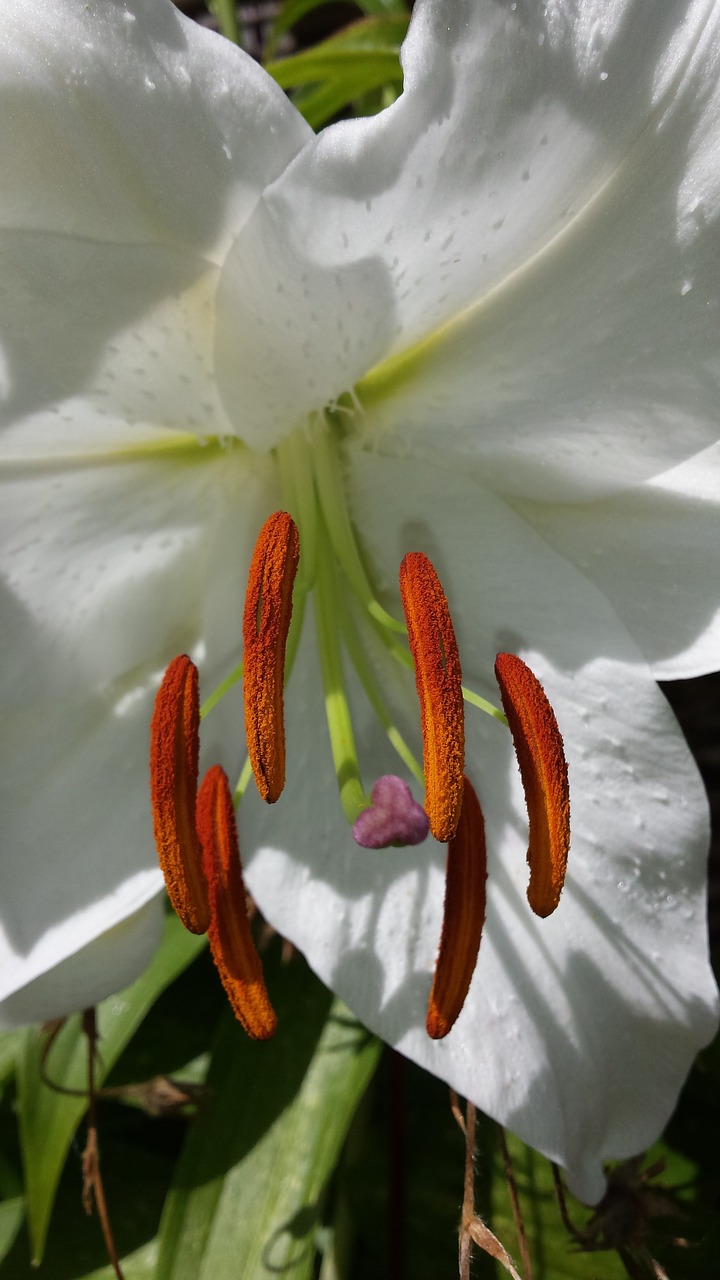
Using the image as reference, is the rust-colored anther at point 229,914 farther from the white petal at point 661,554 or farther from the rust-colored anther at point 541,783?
the white petal at point 661,554

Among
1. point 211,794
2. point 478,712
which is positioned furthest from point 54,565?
point 478,712

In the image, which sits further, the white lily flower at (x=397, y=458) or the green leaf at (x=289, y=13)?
the green leaf at (x=289, y=13)

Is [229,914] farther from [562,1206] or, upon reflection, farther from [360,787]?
[562,1206]

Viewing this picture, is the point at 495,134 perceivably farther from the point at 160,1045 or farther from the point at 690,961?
the point at 160,1045

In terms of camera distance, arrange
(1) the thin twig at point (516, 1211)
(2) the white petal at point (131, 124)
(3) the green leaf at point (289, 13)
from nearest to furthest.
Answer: (2) the white petal at point (131, 124), (1) the thin twig at point (516, 1211), (3) the green leaf at point (289, 13)

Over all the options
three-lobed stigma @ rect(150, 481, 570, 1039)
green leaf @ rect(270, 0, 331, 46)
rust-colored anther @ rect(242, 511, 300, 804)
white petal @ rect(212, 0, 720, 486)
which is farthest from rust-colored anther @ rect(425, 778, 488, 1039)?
green leaf @ rect(270, 0, 331, 46)

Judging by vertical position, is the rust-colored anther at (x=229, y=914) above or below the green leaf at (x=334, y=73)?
below

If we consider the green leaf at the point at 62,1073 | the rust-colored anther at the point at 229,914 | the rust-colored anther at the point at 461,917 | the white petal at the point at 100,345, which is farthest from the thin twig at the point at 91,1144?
the white petal at the point at 100,345

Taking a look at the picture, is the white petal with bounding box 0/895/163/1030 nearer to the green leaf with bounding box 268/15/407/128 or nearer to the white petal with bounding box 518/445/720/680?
the white petal with bounding box 518/445/720/680
